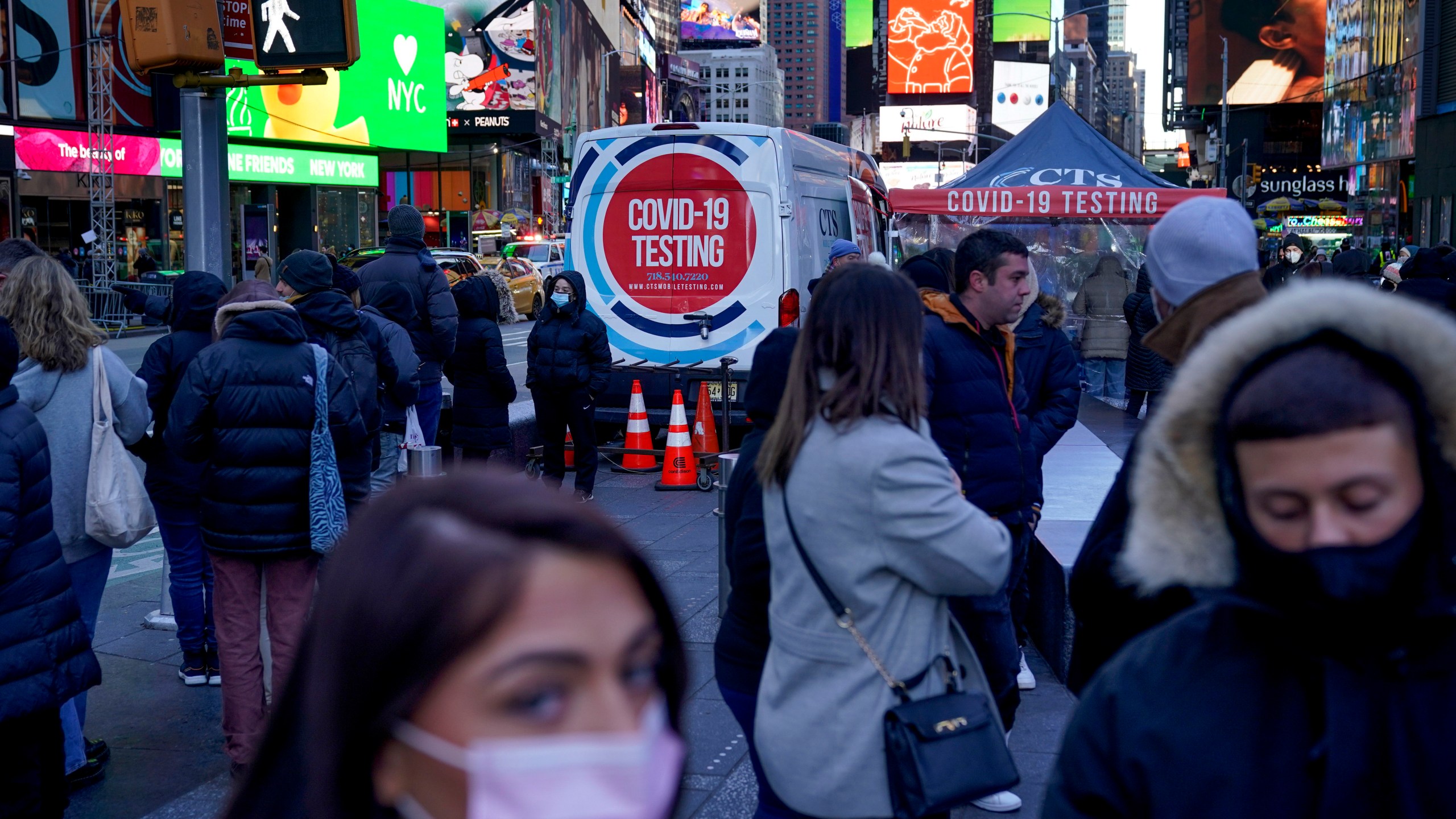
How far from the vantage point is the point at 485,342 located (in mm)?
9820

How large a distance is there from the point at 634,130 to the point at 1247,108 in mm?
74608

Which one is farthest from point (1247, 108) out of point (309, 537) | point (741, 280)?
point (309, 537)

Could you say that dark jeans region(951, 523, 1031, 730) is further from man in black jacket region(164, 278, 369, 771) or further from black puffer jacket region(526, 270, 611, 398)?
black puffer jacket region(526, 270, 611, 398)

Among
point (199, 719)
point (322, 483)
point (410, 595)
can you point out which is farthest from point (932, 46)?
point (410, 595)

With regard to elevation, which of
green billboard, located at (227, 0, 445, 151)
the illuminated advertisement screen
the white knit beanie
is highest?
the illuminated advertisement screen

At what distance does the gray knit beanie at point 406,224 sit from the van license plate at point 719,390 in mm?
3415

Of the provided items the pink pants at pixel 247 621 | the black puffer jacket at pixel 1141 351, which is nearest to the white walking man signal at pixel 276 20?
the pink pants at pixel 247 621

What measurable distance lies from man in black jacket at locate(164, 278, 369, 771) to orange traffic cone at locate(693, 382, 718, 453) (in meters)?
7.03

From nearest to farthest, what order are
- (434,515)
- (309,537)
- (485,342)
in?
(434,515) < (309,537) < (485,342)

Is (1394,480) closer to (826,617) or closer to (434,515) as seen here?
(434,515)

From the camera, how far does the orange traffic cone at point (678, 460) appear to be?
1150 centimetres

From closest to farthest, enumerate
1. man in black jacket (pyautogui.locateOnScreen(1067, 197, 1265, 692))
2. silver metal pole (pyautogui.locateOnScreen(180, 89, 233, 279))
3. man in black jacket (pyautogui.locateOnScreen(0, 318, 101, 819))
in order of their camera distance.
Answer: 1. man in black jacket (pyautogui.locateOnScreen(1067, 197, 1265, 692))
2. man in black jacket (pyautogui.locateOnScreen(0, 318, 101, 819))
3. silver metal pole (pyautogui.locateOnScreen(180, 89, 233, 279))

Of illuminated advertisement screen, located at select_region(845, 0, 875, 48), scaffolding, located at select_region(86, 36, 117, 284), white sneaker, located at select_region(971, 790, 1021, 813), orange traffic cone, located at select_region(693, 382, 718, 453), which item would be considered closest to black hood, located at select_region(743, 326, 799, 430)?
white sneaker, located at select_region(971, 790, 1021, 813)

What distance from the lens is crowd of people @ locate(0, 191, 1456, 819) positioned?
3.71 feet
